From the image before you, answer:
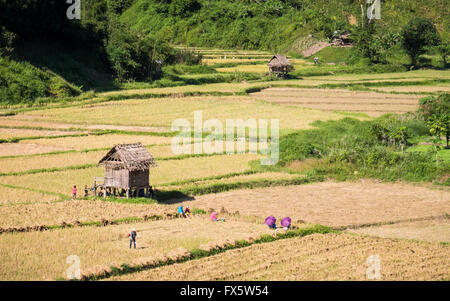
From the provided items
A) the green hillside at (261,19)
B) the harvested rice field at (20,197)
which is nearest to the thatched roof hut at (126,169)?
the harvested rice field at (20,197)

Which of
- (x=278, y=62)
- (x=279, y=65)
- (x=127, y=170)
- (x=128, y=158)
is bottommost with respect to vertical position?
(x=127, y=170)

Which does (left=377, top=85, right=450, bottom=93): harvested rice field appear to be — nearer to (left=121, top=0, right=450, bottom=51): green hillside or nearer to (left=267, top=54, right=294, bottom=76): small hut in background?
(left=267, top=54, right=294, bottom=76): small hut in background

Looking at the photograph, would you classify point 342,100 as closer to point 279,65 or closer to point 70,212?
point 279,65

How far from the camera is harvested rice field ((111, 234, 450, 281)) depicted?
18.3 metres

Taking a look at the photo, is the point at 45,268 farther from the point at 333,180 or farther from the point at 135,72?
the point at 135,72

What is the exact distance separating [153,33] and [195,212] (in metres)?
69.2

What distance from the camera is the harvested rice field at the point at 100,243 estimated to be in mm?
18516

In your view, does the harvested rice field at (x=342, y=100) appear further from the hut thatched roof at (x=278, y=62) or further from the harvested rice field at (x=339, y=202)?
the harvested rice field at (x=339, y=202)

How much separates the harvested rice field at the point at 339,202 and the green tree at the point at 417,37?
4262 cm

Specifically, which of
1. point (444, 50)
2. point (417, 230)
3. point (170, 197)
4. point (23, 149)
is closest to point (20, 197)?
point (170, 197)

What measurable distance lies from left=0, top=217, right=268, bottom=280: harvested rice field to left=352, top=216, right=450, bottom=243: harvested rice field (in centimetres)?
371

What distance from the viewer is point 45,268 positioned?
18391mm

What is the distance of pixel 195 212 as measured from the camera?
84.1 ft
